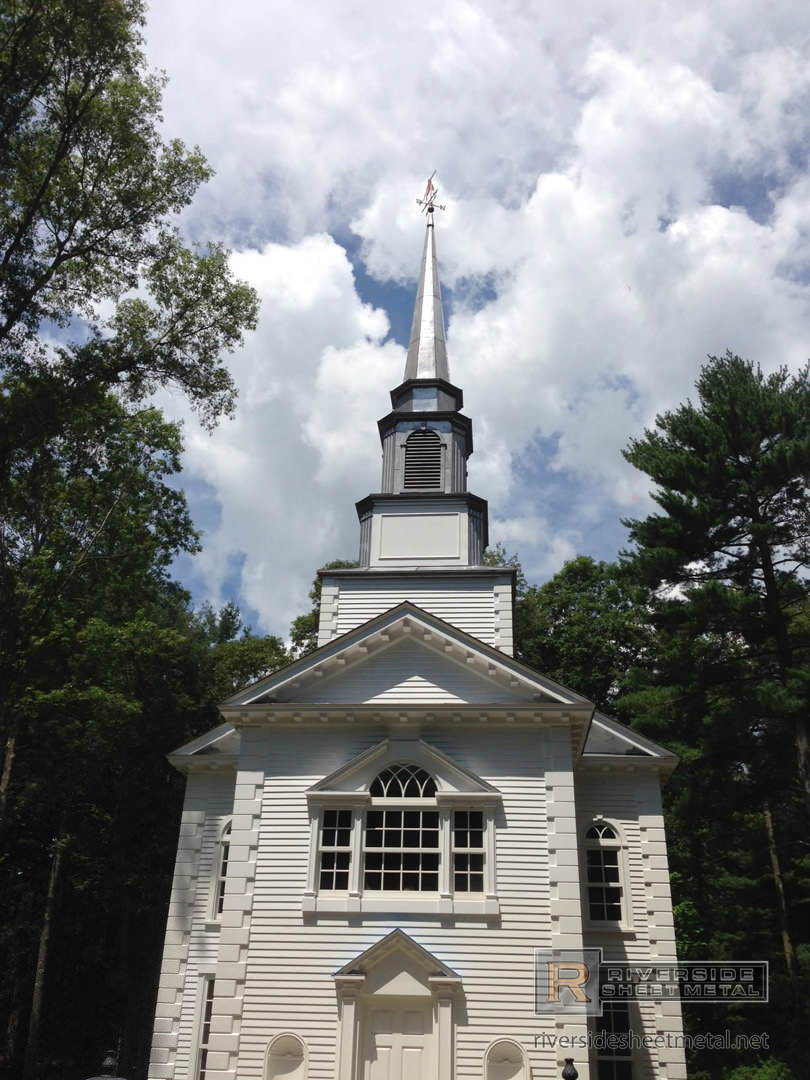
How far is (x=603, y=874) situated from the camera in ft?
57.9

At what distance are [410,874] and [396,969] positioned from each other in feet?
5.02

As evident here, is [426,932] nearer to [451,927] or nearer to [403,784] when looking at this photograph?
[451,927]

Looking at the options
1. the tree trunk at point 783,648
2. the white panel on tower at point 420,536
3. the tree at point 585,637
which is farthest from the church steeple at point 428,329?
the tree at point 585,637

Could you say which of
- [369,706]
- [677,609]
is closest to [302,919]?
[369,706]

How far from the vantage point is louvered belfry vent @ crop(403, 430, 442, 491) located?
75.0 feet

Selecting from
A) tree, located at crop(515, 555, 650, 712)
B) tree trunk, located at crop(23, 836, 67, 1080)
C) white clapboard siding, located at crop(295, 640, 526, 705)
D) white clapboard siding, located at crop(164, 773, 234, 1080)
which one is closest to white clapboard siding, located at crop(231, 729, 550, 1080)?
white clapboard siding, located at crop(295, 640, 526, 705)

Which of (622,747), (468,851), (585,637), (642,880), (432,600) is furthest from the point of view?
(585,637)

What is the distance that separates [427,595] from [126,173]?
11119 millimetres

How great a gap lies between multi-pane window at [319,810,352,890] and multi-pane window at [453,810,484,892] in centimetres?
193

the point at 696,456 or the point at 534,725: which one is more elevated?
the point at 696,456

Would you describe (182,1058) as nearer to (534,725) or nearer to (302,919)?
(302,919)

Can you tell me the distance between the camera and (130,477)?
2183cm

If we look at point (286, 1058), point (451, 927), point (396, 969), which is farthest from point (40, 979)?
point (451, 927)

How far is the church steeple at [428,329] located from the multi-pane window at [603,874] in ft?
42.9
